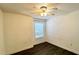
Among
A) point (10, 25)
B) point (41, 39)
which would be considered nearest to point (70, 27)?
point (41, 39)

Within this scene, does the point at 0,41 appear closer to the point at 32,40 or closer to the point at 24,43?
the point at 24,43

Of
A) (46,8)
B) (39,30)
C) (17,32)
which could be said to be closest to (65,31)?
(39,30)

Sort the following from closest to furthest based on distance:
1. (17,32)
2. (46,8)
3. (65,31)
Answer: (46,8)
(17,32)
(65,31)

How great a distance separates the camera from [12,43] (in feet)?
9.36

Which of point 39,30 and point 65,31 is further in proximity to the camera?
point 39,30

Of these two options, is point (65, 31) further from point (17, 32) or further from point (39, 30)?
point (17, 32)

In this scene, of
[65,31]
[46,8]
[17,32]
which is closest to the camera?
[46,8]

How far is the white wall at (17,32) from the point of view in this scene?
106 inches

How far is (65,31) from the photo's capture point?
3.15m

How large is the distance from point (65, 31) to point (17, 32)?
196 centimetres

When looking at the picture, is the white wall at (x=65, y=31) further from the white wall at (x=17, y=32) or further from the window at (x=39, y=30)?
the white wall at (x=17, y=32)

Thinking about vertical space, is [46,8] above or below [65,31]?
above

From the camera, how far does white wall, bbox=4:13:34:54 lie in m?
2.70

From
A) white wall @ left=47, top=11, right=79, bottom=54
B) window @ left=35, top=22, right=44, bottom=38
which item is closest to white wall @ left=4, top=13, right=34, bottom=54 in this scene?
window @ left=35, top=22, right=44, bottom=38
